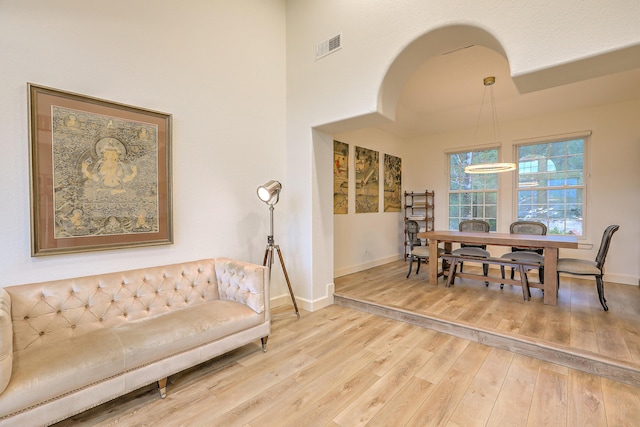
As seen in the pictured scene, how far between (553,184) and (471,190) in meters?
1.30

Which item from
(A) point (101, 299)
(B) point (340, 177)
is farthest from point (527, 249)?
(A) point (101, 299)

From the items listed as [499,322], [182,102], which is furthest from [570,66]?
[182,102]

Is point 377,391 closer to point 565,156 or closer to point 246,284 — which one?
point 246,284

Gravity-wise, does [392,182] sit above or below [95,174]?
above

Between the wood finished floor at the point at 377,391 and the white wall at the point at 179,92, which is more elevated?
the white wall at the point at 179,92

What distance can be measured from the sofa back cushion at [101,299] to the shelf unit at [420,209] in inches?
179

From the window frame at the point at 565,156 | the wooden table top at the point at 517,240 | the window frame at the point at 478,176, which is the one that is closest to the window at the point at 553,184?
the window frame at the point at 565,156

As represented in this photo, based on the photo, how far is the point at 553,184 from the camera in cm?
494

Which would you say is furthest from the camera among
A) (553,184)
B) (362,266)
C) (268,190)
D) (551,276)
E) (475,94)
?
(362,266)

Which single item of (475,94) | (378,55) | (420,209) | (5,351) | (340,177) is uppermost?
(475,94)

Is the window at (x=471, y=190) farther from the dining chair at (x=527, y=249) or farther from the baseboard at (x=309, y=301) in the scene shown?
the baseboard at (x=309, y=301)

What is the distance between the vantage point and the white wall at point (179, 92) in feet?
6.26

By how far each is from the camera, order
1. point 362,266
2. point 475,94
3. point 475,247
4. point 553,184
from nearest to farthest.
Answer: point 475,247 < point 475,94 < point 553,184 < point 362,266

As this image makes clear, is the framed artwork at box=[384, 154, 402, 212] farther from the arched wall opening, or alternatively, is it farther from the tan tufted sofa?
the tan tufted sofa
